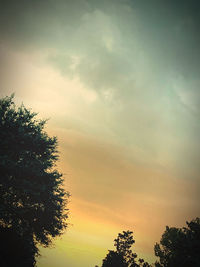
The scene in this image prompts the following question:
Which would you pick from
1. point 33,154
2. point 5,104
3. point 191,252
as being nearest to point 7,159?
point 33,154

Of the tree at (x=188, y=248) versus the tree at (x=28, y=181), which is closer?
the tree at (x=28, y=181)

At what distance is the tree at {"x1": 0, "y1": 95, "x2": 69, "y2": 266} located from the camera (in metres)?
17.5

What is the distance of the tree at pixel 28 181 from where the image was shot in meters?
17.5

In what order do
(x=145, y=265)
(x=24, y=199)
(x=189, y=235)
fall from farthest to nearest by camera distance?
1. (x=145, y=265)
2. (x=189, y=235)
3. (x=24, y=199)

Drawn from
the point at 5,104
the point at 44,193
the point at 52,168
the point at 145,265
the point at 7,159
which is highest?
the point at 5,104

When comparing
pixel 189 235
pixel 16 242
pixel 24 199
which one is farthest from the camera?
pixel 189 235

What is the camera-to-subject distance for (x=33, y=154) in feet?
65.7

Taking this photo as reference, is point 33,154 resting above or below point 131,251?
above

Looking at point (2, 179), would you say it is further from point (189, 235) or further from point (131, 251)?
point (131, 251)

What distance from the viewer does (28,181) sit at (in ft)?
58.0

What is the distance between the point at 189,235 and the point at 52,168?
26466 mm

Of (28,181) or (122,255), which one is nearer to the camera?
(28,181)

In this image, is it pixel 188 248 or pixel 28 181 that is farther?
pixel 188 248

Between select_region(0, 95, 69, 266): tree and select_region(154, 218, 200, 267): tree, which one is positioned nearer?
select_region(0, 95, 69, 266): tree
